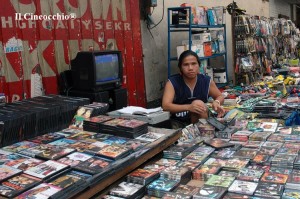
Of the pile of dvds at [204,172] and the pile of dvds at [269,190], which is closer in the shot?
the pile of dvds at [269,190]

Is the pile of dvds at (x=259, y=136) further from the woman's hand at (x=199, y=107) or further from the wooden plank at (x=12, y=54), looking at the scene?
the wooden plank at (x=12, y=54)

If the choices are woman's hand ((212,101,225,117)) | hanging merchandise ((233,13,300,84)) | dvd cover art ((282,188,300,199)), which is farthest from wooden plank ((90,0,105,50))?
dvd cover art ((282,188,300,199))

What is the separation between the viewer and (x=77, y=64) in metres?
3.76

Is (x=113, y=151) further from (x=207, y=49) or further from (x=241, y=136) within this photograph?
(x=207, y=49)

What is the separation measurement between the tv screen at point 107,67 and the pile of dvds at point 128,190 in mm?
1977

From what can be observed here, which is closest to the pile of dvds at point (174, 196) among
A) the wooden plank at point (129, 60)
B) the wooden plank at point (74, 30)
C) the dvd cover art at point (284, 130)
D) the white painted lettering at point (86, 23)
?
the dvd cover art at point (284, 130)

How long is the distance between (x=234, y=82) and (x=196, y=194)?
5.41 metres

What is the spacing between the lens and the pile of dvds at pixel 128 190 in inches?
69.4

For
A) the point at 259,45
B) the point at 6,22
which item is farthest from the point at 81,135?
the point at 259,45

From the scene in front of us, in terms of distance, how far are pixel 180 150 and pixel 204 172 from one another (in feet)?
1.02

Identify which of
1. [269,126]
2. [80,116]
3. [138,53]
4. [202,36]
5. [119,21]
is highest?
[119,21]

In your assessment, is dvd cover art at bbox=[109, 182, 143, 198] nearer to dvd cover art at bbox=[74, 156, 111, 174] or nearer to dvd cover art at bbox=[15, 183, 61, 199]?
dvd cover art at bbox=[74, 156, 111, 174]

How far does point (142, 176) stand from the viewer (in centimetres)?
191

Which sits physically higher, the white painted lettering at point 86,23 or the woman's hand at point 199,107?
the white painted lettering at point 86,23
